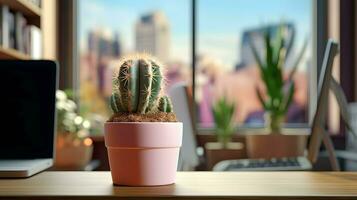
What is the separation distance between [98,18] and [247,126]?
1408mm

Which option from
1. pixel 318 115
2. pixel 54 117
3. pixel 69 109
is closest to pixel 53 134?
pixel 54 117

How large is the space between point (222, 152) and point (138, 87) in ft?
9.02

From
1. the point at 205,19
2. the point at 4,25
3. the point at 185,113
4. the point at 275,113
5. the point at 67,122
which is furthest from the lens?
the point at 205,19

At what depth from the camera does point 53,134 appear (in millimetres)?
1207

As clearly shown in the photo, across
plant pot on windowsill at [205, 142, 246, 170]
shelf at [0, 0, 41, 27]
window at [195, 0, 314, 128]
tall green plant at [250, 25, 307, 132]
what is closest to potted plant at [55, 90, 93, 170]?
shelf at [0, 0, 41, 27]

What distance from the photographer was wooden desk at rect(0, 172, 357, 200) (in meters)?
0.78

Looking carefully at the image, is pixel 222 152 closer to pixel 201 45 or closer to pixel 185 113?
pixel 201 45

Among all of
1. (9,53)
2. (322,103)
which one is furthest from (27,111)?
(9,53)

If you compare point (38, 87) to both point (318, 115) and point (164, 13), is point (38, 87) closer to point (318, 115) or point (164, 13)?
point (318, 115)

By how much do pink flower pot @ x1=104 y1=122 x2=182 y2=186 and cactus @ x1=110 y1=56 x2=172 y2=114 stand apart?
0.13ft

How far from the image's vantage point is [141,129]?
2.91 ft

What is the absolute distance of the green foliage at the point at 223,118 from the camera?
3.84 meters

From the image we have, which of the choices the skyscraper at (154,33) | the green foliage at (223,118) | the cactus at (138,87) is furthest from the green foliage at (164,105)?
the skyscraper at (154,33)

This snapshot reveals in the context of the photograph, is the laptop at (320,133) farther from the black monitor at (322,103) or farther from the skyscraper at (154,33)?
the skyscraper at (154,33)
